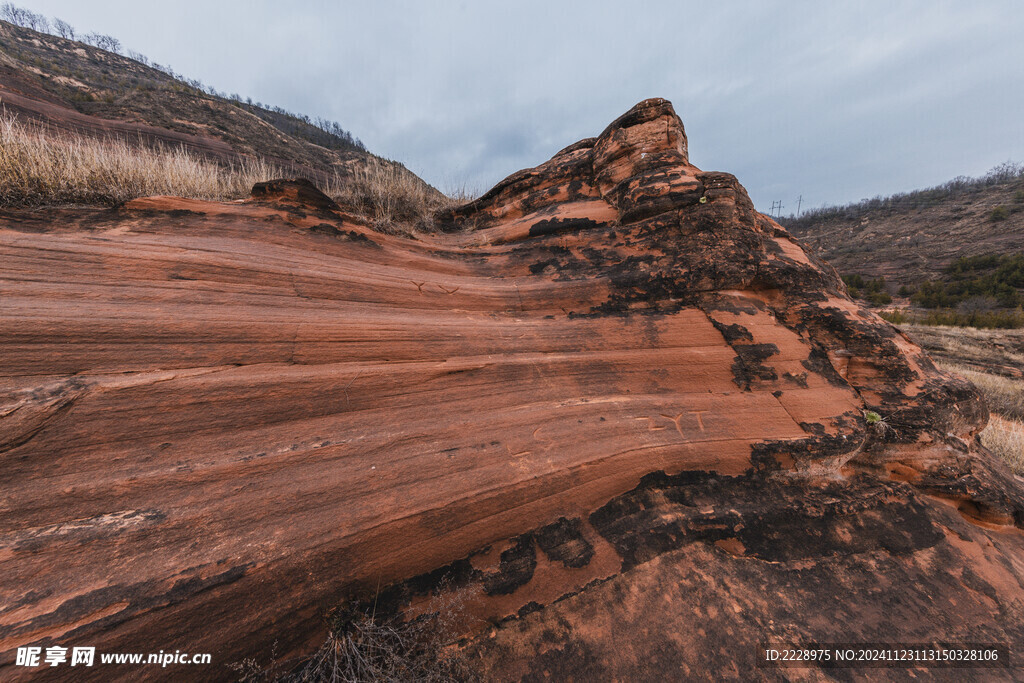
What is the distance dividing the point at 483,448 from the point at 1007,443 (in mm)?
8995

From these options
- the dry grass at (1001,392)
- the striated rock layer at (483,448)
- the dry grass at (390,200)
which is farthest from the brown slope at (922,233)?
the dry grass at (390,200)

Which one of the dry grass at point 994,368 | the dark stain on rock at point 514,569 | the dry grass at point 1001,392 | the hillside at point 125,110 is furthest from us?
the hillside at point 125,110

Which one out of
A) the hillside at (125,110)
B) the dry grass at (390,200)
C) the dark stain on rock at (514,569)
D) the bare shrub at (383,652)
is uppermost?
the hillside at (125,110)

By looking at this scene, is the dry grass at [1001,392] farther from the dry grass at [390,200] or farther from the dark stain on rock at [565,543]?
the dry grass at [390,200]

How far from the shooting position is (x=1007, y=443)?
557cm

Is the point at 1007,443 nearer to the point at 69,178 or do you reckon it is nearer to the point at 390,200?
the point at 390,200

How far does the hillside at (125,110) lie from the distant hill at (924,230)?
32.5m

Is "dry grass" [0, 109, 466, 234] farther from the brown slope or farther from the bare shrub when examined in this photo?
the brown slope

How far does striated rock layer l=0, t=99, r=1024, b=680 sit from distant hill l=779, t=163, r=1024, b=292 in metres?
24.8

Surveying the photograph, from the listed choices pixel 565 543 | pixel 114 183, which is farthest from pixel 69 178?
pixel 565 543

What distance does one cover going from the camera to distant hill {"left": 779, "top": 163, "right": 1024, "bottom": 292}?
25062 mm

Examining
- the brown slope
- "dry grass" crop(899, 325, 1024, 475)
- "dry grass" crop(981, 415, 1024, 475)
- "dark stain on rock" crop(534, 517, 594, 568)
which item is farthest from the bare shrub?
the brown slope

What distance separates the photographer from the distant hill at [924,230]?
25062mm

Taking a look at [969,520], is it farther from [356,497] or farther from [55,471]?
[55,471]
